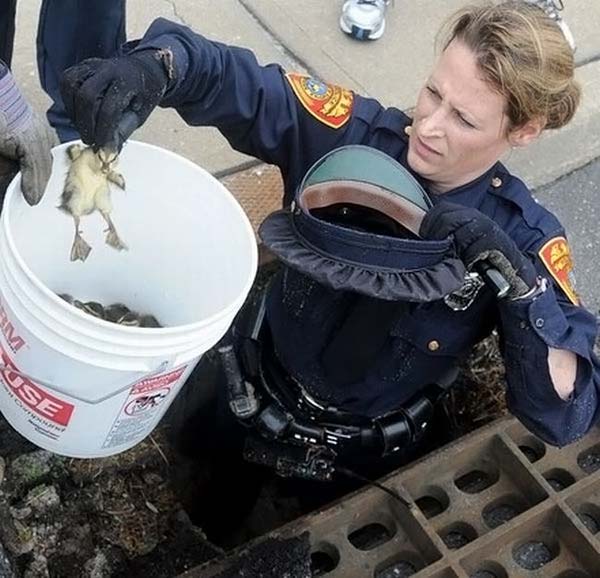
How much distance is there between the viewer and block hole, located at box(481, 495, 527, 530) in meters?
2.57

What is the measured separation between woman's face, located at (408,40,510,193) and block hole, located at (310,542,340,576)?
822mm

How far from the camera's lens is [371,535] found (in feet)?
8.35

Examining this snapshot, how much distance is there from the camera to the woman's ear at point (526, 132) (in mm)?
2293

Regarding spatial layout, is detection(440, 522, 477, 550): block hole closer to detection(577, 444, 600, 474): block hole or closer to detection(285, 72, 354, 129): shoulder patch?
detection(577, 444, 600, 474): block hole

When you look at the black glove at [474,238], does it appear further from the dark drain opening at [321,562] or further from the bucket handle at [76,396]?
the dark drain opening at [321,562]

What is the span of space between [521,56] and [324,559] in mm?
1139

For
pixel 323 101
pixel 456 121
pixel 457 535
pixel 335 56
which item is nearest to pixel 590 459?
pixel 457 535

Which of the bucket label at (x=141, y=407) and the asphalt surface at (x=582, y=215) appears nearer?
the bucket label at (x=141, y=407)

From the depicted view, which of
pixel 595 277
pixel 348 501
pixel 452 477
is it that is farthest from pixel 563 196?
pixel 348 501

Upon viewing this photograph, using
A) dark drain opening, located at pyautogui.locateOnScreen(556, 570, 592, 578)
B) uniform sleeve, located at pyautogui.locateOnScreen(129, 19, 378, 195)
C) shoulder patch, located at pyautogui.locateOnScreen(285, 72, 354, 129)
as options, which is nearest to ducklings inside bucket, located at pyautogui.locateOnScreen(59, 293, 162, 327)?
uniform sleeve, located at pyautogui.locateOnScreen(129, 19, 378, 195)

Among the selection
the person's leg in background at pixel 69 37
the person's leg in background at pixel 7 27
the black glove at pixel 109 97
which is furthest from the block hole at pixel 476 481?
the person's leg in background at pixel 7 27

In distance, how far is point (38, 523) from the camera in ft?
8.20

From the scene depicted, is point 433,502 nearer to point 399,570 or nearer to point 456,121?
point 399,570

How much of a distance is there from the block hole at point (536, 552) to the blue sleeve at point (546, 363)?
28cm
